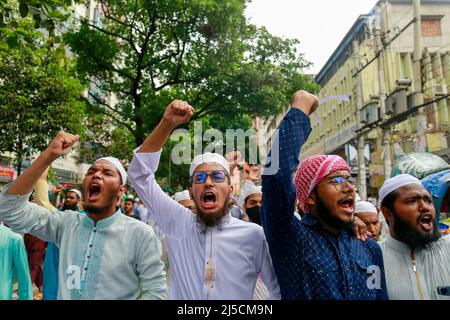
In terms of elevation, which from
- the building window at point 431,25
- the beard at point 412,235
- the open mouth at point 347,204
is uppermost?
the building window at point 431,25

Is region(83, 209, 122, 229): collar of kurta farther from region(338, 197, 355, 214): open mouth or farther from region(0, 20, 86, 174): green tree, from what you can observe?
region(0, 20, 86, 174): green tree

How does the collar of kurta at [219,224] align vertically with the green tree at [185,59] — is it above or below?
below

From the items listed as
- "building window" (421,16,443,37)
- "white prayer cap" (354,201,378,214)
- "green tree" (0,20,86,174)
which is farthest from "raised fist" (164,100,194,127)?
"building window" (421,16,443,37)

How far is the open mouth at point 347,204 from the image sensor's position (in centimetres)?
193

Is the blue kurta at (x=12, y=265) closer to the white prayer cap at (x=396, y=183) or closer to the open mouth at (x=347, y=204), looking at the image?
the open mouth at (x=347, y=204)

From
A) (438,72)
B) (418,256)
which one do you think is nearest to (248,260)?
(418,256)

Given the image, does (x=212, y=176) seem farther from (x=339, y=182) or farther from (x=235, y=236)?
(x=339, y=182)

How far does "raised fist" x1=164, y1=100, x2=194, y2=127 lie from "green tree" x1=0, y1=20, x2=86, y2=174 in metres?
10.6

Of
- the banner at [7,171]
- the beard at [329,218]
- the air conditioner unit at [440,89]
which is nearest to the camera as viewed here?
the beard at [329,218]

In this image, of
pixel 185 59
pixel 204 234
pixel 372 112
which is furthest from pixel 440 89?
pixel 204 234

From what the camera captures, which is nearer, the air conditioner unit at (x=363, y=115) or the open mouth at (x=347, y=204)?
the open mouth at (x=347, y=204)

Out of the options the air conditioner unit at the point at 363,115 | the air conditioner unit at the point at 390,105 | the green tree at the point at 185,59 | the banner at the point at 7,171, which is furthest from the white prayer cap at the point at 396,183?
the banner at the point at 7,171

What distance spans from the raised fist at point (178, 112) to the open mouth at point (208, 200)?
18.6 inches
